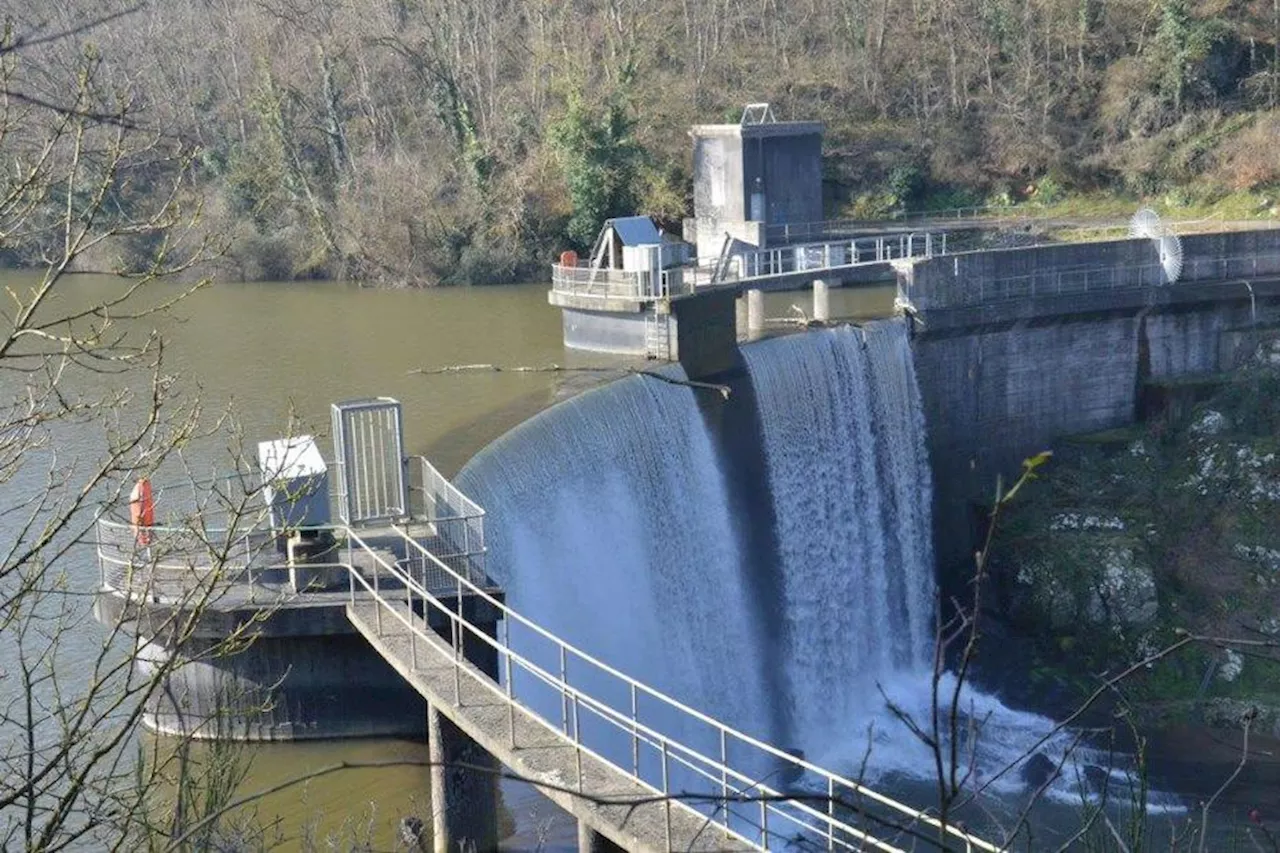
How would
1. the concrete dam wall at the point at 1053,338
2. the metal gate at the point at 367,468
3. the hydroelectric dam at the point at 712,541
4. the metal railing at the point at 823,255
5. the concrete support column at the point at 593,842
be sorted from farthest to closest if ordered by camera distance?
1. the metal railing at the point at 823,255
2. the concrete dam wall at the point at 1053,338
3. the metal gate at the point at 367,468
4. the hydroelectric dam at the point at 712,541
5. the concrete support column at the point at 593,842

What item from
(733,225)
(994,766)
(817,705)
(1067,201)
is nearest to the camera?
(994,766)

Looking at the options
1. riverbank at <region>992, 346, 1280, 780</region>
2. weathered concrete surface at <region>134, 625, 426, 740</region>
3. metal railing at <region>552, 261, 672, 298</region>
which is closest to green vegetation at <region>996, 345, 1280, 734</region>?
riverbank at <region>992, 346, 1280, 780</region>

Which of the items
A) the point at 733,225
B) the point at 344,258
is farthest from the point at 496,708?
the point at 344,258

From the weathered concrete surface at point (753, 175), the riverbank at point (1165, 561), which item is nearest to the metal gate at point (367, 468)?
the riverbank at point (1165, 561)

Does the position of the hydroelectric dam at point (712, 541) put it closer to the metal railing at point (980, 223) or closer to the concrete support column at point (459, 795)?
the concrete support column at point (459, 795)

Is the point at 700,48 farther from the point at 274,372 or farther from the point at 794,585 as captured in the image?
the point at 794,585
